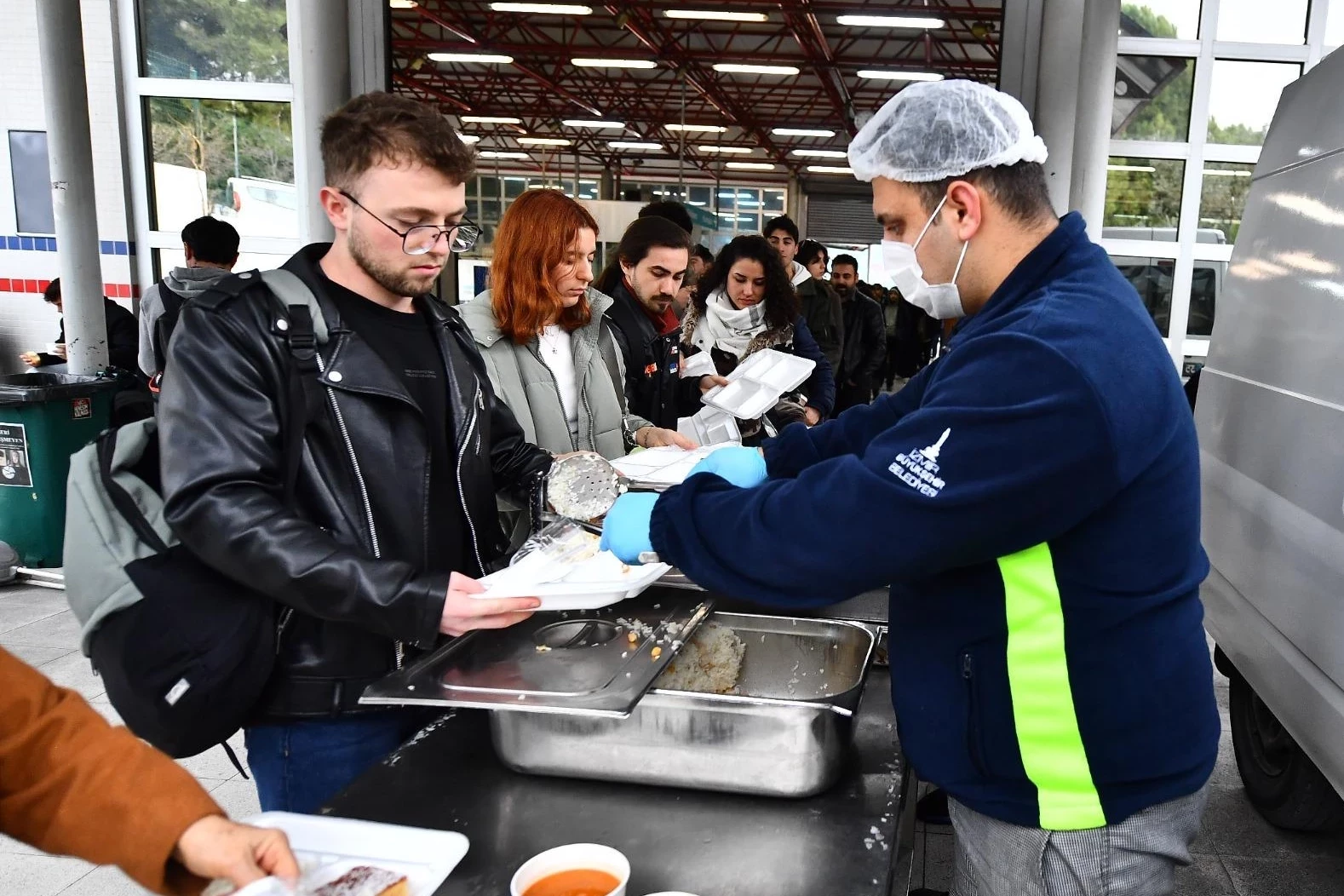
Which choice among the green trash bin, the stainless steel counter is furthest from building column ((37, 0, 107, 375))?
the stainless steel counter

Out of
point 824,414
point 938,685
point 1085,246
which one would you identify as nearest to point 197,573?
point 938,685

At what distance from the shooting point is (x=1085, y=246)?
1354mm

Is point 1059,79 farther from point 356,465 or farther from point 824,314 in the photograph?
point 356,465

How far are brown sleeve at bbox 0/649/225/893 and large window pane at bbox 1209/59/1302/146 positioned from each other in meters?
5.42

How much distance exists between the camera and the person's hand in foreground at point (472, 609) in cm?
142

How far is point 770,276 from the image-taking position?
4383 millimetres

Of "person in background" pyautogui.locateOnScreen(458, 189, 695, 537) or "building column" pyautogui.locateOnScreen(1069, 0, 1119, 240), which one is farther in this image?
"building column" pyautogui.locateOnScreen(1069, 0, 1119, 240)

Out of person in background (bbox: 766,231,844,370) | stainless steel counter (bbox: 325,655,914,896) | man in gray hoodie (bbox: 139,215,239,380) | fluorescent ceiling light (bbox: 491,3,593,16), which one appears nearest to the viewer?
stainless steel counter (bbox: 325,655,914,896)

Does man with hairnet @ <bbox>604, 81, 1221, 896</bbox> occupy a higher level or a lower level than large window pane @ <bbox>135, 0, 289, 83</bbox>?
lower

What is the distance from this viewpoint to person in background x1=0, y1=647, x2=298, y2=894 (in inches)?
35.8

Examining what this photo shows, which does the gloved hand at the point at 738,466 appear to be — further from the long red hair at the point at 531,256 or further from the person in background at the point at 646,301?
the person in background at the point at 646,301

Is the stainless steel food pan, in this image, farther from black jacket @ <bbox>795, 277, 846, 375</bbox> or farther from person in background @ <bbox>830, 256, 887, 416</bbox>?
person in background @ <bbox>830, 256, 887, 416</bbox>

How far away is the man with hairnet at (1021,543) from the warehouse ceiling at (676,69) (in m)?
10.2

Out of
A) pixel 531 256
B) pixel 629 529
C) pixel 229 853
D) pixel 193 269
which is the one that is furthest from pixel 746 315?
pixel 229 853
